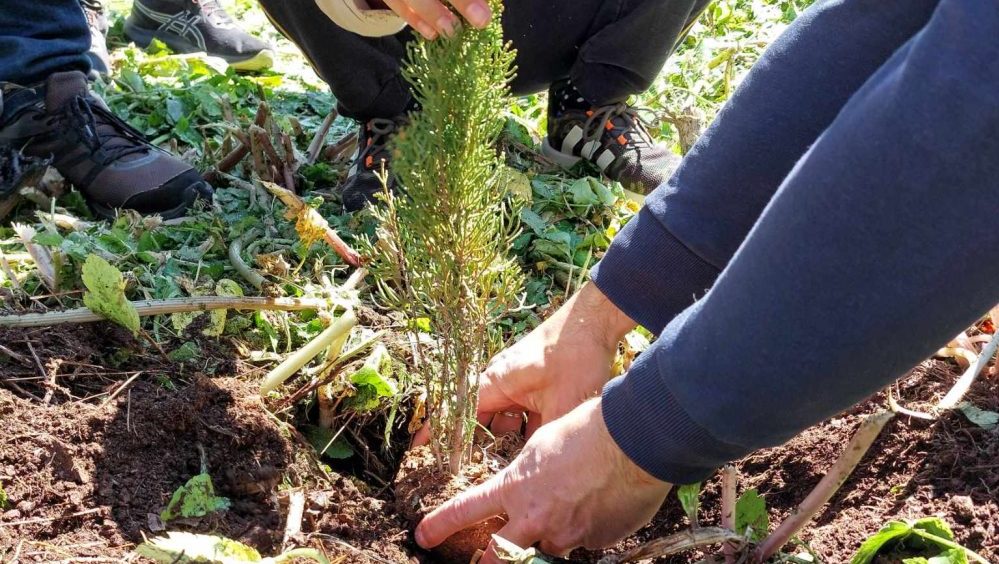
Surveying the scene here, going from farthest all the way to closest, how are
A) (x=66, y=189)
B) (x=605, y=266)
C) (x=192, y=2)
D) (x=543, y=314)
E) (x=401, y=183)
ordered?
(x=192, y=2) → (x=66, y=189) → (x=543, y=314) → (x=605, y=266) → (x=401, y=183)

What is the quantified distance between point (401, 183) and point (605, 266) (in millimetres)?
541

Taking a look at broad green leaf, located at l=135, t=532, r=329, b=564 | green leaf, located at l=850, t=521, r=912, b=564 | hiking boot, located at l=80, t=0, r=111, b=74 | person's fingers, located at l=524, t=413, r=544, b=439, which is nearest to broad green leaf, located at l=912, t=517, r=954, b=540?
green leaf, located at l=850, t=521, r=912, b=564

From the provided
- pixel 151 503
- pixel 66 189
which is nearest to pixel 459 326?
pixel 151 503

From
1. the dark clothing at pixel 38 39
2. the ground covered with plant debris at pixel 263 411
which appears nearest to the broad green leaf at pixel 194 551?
the ground covered with plant debris at pixel 263 411

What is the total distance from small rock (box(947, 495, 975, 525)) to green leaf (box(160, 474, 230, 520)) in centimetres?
134

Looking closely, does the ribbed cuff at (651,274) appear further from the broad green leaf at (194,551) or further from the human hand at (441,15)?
the broad green leaf at (194,551)

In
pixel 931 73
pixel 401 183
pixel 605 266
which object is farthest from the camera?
pixel 605 266

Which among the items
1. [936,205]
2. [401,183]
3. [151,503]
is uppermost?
[936,205]

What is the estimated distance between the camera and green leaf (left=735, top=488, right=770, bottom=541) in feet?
5.67

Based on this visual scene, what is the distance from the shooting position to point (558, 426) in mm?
1722

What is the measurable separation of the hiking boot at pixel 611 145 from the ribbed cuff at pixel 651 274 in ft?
4.13

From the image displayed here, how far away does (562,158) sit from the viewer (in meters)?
3.35

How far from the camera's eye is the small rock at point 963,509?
1.73 m

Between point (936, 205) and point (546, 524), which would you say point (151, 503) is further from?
point (936, 205)
